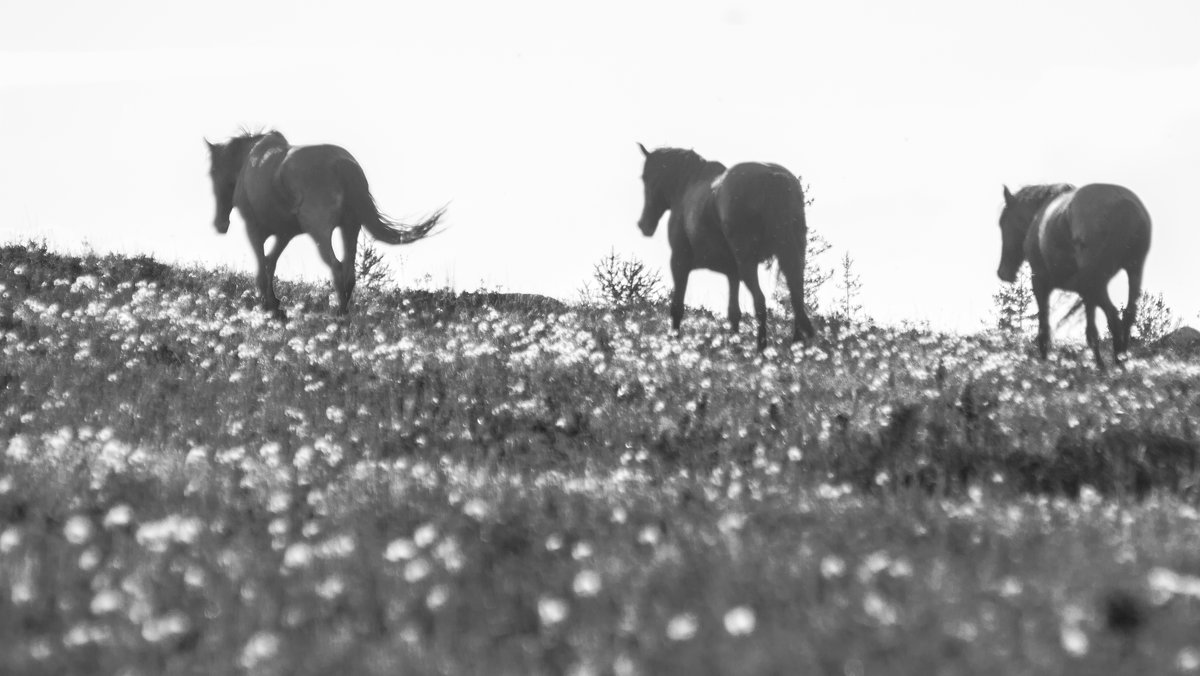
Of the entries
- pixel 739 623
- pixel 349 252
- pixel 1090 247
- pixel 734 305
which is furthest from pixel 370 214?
pixel 739 623

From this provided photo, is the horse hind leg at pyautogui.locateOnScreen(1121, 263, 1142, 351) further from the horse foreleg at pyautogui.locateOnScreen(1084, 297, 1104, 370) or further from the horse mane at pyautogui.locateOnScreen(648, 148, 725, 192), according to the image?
the horse mane at pyautogui.locateOnScreen(648, 148, 725, 192)

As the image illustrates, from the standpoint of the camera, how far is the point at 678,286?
18.2m

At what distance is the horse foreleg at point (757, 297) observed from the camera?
52.8 feet

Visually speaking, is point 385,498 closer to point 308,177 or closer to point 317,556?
point 317,556

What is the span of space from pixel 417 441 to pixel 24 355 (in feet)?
19.1

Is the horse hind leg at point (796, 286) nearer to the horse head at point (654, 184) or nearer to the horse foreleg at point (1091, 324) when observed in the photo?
the horse head at point (654, 184)

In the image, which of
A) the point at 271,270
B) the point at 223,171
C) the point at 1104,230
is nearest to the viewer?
the point at 1104,230

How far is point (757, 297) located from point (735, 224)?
0.93m

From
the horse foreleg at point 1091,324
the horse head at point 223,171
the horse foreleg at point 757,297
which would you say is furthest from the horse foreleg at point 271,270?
the horse foreleg at point 1091,324

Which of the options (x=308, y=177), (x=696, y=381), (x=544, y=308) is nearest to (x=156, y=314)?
(x=308, y=177)

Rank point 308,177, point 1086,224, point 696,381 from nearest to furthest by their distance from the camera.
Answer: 1. point 696,381
2. point 1086,224
3. point 308,177

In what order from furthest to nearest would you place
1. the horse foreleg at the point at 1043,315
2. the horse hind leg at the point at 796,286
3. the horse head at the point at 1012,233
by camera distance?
the horse head at the point at 1012,233 → the horse hind leg at the point at 796,286 → the horse foreleg at the point at 1043,315

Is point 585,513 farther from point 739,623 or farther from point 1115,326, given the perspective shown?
point 1115,326

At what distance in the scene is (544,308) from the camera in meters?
20.9
